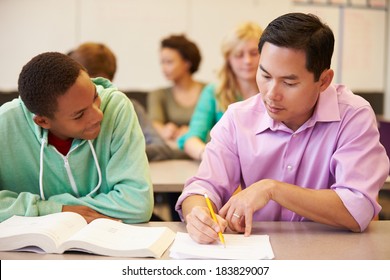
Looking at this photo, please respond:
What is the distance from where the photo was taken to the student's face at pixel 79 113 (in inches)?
56.5

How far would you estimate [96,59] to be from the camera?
7.73 ft

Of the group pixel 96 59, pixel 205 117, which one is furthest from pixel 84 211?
pixel 205 117

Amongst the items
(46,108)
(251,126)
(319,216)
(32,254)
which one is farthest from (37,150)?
(319,216)

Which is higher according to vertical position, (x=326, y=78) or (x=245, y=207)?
(x=326, y=78)

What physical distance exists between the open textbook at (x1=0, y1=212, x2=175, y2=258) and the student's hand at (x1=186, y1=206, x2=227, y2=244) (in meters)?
0.06

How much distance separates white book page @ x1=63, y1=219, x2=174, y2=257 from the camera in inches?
48.1

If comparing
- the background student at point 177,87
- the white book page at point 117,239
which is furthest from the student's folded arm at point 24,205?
the background student at point 177,87

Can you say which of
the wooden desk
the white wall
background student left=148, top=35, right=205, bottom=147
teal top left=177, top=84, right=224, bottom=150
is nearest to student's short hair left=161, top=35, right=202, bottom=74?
background student left=148, top=35, right=205, bottom=147

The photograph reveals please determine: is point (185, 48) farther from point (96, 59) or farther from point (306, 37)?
point (306, 37)

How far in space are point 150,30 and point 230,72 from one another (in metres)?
2.50

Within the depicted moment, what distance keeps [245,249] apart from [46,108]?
603mm

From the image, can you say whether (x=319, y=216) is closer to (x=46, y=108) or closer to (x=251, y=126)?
(x=251, y=126)

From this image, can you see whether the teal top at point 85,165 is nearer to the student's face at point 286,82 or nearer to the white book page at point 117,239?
the white book page at point 117,239

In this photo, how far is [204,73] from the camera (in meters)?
5.37
